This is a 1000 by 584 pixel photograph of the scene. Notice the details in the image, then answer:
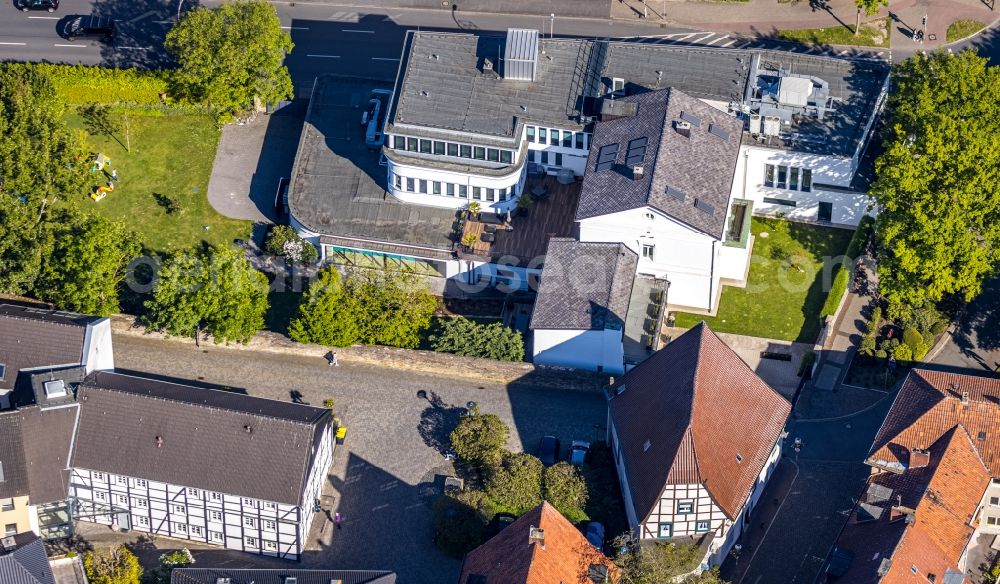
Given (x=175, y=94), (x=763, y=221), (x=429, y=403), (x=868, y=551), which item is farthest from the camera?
(x=175, y=94)

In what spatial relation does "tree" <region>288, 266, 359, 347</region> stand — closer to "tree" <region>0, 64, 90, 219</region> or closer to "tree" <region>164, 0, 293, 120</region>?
"tree" <region>0, 64, 90, 219</region>

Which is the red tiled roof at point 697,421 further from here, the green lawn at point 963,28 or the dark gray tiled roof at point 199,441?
the green lawn at point 963,28

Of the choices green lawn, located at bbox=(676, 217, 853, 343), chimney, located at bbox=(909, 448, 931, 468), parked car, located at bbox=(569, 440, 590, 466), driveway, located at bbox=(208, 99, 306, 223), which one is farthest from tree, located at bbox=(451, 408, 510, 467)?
driveway, located at bbox=(208, 99, 306, 223)

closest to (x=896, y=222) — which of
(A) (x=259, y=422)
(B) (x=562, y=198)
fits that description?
(B) (x=562, y=198)

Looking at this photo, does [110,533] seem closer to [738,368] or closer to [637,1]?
[738,368]

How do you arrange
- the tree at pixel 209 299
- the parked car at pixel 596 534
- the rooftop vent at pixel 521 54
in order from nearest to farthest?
the parked car at pixel 596 534 < the tree at pixel 209 299 < the rooftop vent at pixel 521 54

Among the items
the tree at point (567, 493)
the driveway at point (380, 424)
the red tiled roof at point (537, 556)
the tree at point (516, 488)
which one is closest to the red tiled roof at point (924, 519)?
the red tiled roof at point (537, 556)

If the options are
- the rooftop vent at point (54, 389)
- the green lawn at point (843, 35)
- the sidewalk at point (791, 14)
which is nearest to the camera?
the rooftop vent at point (54, 389)
